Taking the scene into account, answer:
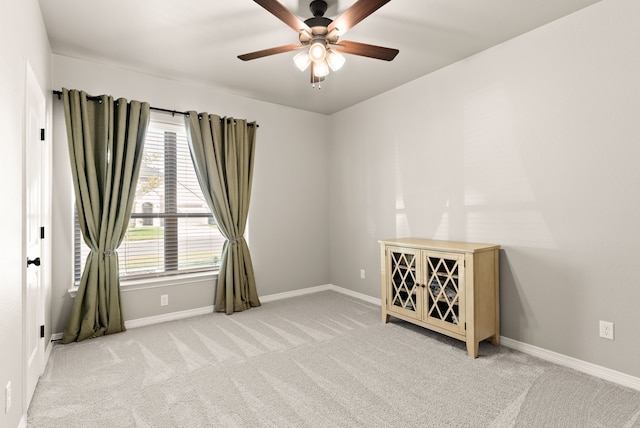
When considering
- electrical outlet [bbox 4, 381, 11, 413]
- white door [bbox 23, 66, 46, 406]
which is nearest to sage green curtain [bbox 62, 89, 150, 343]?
white door [bbox 23, 66, 46, 406]

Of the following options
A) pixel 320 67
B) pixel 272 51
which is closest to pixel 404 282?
pixel 320 67

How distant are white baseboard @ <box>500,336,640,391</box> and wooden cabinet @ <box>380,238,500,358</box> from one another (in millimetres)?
147

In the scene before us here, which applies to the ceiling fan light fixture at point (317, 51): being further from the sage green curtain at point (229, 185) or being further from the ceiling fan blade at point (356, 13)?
the sage green curtain at point (229, 185)

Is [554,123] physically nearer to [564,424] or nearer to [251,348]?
[564,424]

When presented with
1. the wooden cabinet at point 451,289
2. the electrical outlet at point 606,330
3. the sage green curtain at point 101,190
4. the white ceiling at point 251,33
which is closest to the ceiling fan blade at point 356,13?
the white ceiling at point 251,33

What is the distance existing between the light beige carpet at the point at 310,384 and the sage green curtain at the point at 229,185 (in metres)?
0.72

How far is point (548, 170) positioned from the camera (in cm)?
262

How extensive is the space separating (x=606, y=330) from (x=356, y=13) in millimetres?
2670

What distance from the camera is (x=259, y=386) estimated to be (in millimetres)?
2254

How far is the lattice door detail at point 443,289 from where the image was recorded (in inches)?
109

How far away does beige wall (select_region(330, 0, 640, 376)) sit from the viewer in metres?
2.26

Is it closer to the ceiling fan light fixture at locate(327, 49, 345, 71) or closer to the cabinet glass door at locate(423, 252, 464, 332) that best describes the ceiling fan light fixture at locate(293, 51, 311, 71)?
the ceiling fan light fixture at locate(327, 49, 345, 71)

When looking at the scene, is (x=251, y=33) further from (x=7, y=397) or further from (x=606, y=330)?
(x=606, y=330)

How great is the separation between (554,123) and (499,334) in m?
1.77
